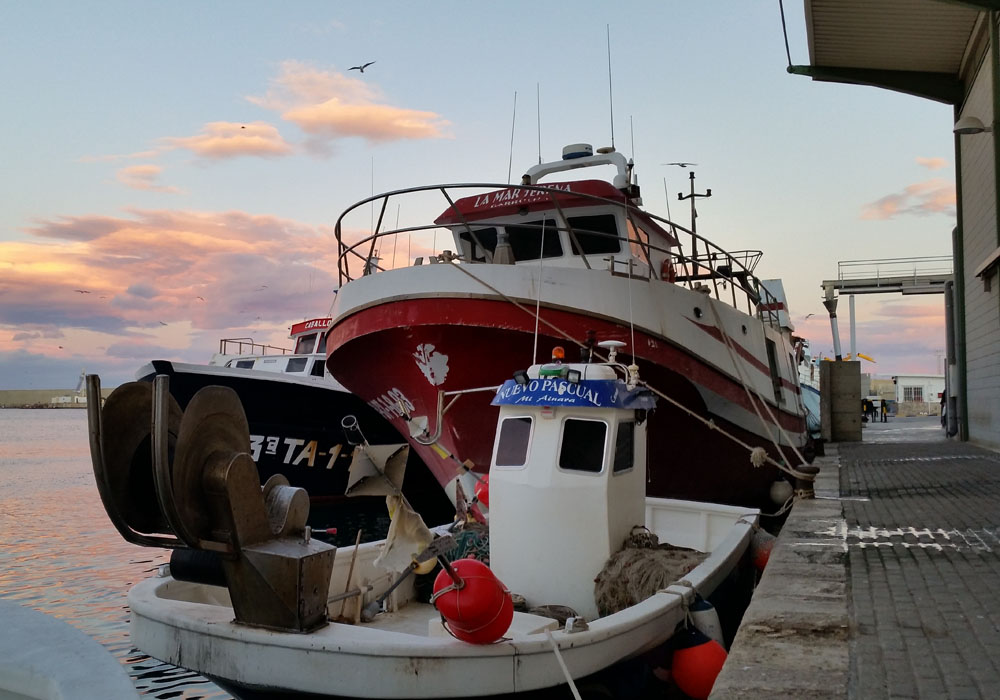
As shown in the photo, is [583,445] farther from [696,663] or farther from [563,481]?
[696,663]

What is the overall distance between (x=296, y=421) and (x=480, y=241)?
22.5 feet

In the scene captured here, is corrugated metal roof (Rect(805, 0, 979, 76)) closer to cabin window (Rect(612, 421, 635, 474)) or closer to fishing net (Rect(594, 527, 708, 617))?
cabin window (Rect(612, 421, 635, 474))

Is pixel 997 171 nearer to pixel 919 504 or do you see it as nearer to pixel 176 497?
pixel 919 504

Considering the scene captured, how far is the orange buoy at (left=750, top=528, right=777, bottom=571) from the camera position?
796 cm

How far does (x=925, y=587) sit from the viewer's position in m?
5.04

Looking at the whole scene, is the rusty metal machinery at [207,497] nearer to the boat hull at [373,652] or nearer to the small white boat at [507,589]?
the small white boat at [507,589]

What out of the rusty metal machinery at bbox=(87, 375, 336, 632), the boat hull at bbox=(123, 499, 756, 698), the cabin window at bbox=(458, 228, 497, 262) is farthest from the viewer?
the cabin window at bbox=(458, 228, 497, 262)

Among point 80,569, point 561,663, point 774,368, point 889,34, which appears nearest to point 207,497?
point 561,663

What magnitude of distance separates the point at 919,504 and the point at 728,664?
21.4 feet

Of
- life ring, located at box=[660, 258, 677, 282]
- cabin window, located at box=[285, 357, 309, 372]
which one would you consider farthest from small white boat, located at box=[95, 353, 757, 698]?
cabin window, located at box=[285, 357, 309, 372]

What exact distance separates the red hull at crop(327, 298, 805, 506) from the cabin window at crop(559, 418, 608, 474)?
3.45m

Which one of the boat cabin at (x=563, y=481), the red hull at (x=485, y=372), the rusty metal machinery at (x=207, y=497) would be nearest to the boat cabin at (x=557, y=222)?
the red hull at (x=485, y=372)

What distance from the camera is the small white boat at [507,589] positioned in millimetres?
4141

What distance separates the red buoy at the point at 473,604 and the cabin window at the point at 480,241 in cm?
838
